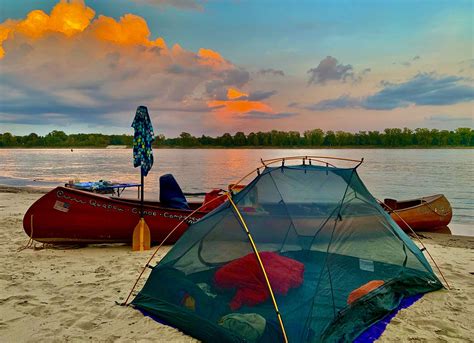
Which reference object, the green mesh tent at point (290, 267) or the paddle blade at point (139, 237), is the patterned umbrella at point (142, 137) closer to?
the paddle blade at point (139, 237)

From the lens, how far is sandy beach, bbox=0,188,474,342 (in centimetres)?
424

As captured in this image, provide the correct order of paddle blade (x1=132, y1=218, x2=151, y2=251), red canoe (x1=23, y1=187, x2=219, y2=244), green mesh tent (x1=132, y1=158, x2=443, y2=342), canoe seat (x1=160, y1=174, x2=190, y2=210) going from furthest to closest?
canoe seat (x1=160, y1=174, x2=190, y2=210), paddle blade (x1=132, y1=218, x2=151, y2=251), red canoe (x1=23, y1=187, x2=219, y2=244), green mesh tent (x1=132, y1=158, x2=443, y2=342)

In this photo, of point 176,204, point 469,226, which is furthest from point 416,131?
point 176,204

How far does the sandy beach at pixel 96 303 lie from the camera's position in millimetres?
4242

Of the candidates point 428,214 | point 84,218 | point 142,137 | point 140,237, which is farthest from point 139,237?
point 428,214

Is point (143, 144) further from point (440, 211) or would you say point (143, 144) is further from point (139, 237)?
point (440, 211)

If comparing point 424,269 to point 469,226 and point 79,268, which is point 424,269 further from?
point 469,226

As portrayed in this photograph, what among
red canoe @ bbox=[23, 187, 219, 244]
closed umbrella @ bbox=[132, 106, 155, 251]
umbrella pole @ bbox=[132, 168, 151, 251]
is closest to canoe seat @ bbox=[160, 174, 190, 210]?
red canoe @ bbox=[23, 187, 219, 244]

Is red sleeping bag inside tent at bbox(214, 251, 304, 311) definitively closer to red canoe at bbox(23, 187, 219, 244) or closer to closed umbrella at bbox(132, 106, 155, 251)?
closed umbrella at bbox(132, 106, 155, 251)

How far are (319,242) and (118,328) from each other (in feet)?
8.58

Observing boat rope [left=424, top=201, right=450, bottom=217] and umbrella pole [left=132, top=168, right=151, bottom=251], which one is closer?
umbrella pole [left=132, top=168, right=151, bottom=251]

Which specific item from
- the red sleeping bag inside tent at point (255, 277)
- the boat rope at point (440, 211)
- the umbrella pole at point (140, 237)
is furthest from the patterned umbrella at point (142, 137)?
the boat rope at point (440, 211)

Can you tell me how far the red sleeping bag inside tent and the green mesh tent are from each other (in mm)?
11

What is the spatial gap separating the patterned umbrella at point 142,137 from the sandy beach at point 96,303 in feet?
6.74
